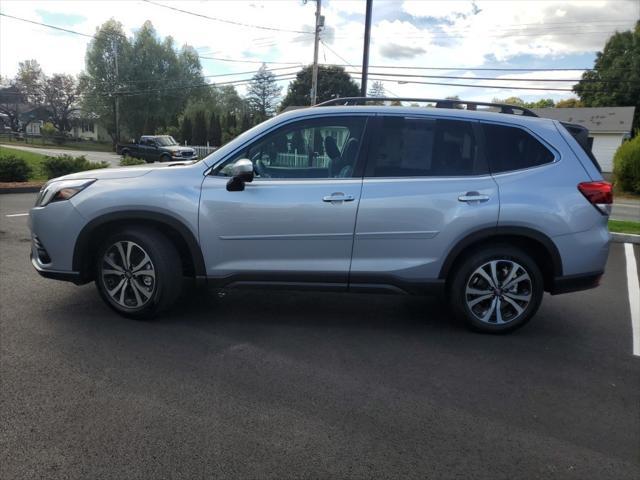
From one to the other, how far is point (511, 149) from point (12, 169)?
13.9 meters

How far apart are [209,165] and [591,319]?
13.0 ft

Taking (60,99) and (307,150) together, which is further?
(60,99)

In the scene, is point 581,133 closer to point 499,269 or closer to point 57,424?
point 499,269

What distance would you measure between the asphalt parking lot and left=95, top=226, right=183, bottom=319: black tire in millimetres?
172

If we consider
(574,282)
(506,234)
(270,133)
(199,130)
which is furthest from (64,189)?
(199,130)

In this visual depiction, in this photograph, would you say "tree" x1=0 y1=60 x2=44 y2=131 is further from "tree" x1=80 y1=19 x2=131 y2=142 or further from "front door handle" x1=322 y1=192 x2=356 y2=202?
"front door handle" x1=322 y1=192 x2=356 y2=202

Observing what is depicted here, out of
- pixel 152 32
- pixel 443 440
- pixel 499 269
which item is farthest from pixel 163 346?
pixel 152 32

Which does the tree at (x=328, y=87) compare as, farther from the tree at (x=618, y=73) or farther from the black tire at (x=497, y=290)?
the black tire at (x=497, y=290)

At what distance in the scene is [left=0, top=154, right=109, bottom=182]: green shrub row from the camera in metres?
13.6

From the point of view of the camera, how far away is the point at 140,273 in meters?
4.25

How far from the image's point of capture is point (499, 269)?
4227mm

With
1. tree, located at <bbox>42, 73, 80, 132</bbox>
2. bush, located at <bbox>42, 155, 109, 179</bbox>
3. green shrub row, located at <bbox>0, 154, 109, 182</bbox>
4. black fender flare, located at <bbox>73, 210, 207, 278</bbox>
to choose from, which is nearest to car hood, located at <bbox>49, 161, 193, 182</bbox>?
black fender flare, located at <bbox>73, 210, 207, 278</bbox>

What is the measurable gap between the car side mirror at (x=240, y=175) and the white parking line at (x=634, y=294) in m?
3.50

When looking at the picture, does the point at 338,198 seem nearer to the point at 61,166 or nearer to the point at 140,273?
the point at 140,273
